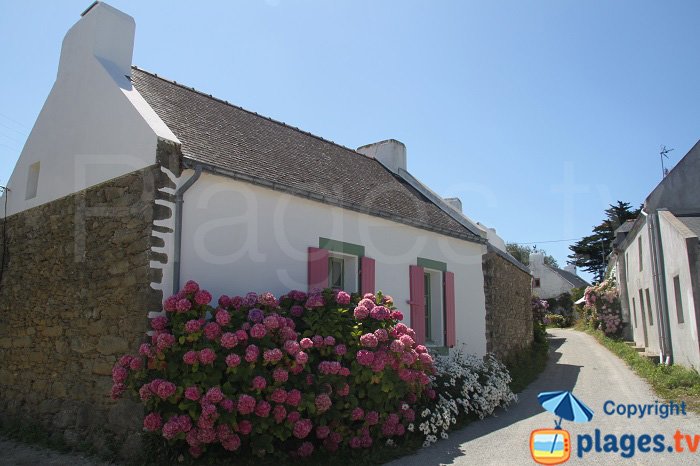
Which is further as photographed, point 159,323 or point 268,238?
point 268,238

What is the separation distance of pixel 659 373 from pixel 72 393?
1121cm

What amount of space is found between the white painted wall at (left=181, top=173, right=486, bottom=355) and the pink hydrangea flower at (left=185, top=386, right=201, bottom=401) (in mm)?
1726

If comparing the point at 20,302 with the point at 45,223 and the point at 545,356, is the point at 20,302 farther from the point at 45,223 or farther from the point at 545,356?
the point at 545,356

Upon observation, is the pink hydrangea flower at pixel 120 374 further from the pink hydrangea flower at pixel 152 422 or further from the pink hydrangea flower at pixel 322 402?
the pink hydrangea flower at pixel 322 402

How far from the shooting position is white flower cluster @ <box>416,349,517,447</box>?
7.64 metres

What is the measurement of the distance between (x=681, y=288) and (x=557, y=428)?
8.82 meters

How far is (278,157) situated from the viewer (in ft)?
32.5

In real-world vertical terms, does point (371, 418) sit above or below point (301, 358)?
below

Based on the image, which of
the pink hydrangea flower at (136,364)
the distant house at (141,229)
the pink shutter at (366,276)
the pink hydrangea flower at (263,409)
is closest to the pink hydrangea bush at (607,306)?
the distant house at (141,229)

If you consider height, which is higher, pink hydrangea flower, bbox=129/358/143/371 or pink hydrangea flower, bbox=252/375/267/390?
pink hydrangea flower, bbox=129/358/143/371

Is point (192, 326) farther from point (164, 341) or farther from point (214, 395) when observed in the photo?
point (214, 395)

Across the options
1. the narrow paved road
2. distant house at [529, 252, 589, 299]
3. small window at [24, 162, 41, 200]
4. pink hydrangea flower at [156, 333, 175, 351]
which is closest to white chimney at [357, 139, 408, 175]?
the narrow paved road

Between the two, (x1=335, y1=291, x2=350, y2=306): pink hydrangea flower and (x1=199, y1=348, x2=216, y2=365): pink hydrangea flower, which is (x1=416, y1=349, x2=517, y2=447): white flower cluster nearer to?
(x1=335, y1=291, x2=350, y2=306): pink hydrangea flower

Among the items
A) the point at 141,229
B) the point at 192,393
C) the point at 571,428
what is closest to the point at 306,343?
the point at 192,393
